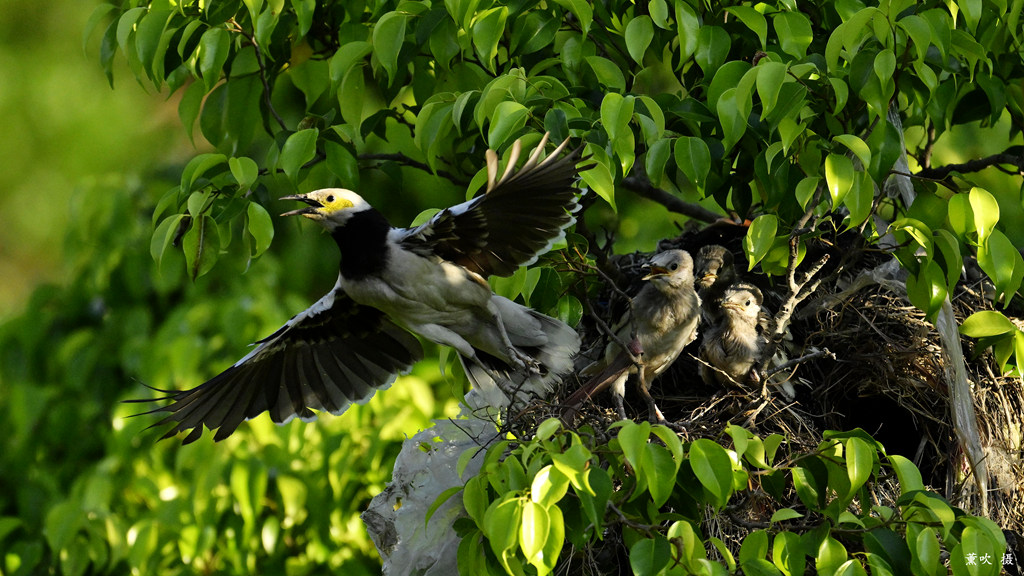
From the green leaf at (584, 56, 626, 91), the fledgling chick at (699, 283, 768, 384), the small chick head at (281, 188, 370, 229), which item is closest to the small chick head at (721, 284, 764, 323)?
the fledgling chick at (699, 283, 768, 384)

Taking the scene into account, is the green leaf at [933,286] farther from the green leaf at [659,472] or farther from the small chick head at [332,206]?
the small chick head at [332,206]

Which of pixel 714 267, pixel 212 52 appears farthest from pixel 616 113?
pixel 212 52

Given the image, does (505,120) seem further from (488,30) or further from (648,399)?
(648,399)

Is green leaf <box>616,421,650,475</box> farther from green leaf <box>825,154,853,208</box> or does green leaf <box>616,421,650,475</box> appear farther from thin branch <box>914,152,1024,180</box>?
thin branch <box>914,152,1024,180</box>

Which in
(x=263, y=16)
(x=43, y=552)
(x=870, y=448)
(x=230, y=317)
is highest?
(x=263, y=16)

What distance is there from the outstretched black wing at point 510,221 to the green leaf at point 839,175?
1.47 feet

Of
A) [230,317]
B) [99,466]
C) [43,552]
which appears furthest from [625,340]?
[43,552]

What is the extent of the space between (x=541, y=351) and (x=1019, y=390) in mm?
1139

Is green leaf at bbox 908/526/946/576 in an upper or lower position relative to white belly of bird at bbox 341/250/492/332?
upper

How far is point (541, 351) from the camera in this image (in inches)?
101

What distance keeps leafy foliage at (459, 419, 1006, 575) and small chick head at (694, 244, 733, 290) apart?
2.45 feet

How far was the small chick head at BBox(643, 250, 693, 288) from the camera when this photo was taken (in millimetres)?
2389

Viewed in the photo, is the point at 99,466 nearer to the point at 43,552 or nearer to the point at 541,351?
the point at 43,552

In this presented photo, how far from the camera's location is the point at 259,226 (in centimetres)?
219
